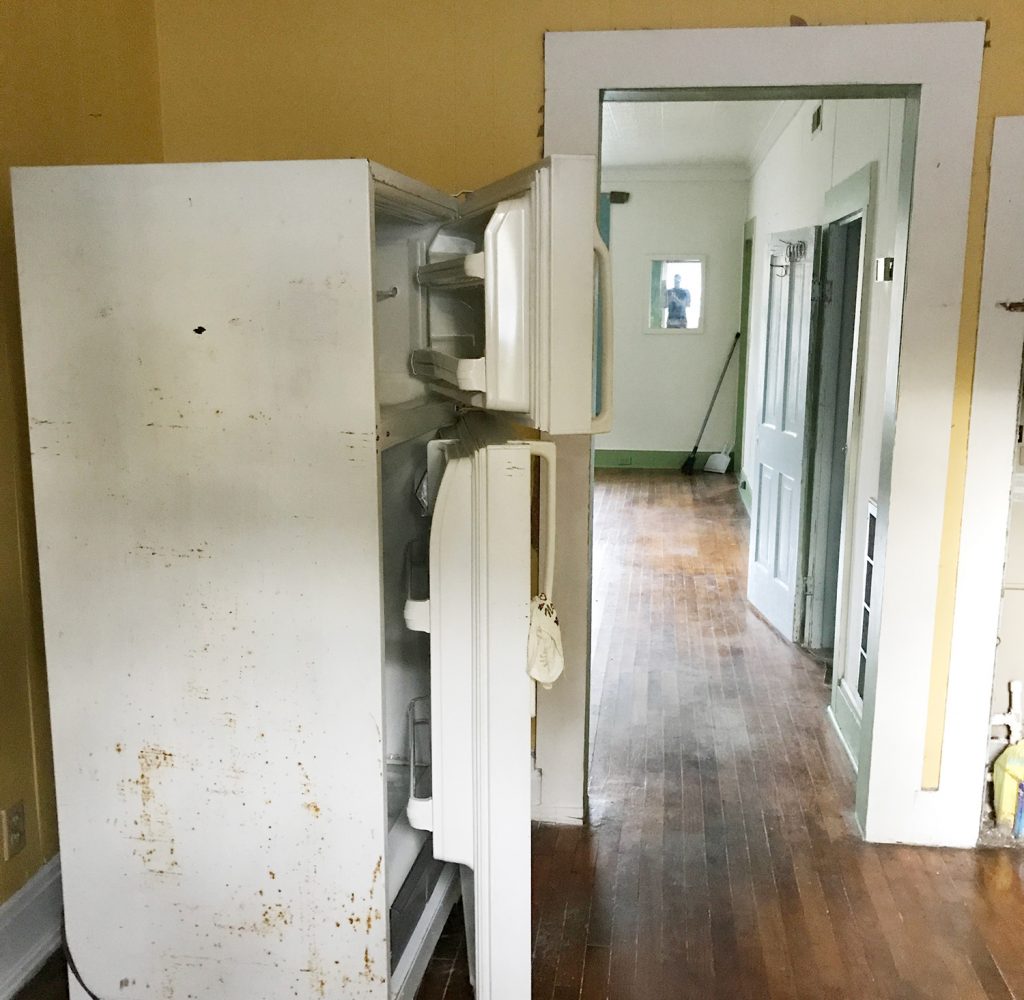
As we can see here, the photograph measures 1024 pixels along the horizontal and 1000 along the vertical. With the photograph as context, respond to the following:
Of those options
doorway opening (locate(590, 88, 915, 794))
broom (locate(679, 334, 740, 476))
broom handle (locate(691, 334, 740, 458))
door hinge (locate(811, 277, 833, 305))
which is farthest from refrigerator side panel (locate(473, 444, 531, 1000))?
broom handle (locate(691, 334, 740, 458))

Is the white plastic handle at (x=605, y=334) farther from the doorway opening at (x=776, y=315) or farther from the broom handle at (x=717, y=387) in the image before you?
the broom handle at (x=717, y=387)

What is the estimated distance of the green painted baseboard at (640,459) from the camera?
381 inches

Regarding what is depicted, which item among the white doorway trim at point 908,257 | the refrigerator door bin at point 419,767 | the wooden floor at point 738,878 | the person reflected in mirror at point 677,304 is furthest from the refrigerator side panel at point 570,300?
the person reflected in mirror at point 677,304

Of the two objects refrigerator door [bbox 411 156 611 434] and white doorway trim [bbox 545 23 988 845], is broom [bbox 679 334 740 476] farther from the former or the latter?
refrigerator door [bbox 411 156 611 434]

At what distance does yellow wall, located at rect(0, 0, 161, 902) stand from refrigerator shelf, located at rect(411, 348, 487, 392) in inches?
36.1

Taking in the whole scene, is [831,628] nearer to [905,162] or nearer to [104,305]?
[905,162]

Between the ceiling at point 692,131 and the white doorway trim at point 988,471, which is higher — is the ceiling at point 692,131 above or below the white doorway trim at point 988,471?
above

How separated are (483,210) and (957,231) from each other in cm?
139

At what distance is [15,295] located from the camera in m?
2.16

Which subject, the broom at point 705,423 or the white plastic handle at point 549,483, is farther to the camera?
the broom at point 705,423

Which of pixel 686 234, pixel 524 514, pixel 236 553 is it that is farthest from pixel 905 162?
pixel 686 234

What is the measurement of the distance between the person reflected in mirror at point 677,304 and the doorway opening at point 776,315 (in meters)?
0.01

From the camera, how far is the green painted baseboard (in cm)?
968

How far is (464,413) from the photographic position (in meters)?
2.48
